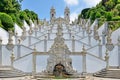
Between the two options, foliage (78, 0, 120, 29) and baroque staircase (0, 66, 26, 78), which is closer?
baroque staircase (0, 66, 26, 78)

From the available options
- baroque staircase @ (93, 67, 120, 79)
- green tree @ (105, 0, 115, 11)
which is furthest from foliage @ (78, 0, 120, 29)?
baroque staircase @ (93, 67, 120, 79)

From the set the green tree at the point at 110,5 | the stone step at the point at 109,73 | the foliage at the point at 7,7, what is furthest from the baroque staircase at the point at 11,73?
the green tree at the point at 110,5

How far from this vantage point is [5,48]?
33062mm

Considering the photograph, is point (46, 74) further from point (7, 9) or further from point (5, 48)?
point (7, 9)

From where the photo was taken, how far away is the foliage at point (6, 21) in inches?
1858

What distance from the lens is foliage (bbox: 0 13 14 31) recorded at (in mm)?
47188

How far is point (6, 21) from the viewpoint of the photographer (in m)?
47.6

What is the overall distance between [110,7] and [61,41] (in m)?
46.7

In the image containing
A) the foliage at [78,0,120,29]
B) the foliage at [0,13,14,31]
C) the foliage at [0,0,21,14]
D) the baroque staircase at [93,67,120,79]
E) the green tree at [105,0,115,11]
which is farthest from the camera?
the green tree at [105,0,115,11]

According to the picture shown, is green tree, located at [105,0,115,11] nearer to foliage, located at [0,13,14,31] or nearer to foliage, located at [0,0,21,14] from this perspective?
foliage, located at [0,0,21,14]

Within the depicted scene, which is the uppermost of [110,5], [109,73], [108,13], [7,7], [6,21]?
[110,5]

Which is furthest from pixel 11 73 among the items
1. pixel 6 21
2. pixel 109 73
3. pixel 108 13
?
pixel 108 13

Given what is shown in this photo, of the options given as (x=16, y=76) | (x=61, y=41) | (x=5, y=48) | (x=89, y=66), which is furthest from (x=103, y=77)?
(x=5, y=48)

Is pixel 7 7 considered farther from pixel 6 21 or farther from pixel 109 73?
pixel 109 73
